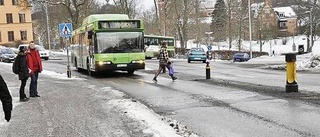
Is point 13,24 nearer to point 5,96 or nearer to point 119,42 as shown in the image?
point 119,42

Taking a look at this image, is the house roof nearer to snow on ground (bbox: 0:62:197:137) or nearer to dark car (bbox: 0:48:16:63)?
dark car (bbox: 0:48:16:63)

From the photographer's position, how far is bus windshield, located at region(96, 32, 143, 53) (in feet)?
74.2

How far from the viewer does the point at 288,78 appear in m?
12.9

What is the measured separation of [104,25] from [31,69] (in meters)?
8.96

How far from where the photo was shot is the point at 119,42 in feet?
74.8

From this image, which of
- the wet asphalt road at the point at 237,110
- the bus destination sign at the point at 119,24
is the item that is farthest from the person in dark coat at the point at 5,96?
the bus destination sign at the point at 119,24

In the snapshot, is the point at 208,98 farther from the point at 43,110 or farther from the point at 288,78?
the point at 43,110

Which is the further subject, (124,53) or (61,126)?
(124,53)

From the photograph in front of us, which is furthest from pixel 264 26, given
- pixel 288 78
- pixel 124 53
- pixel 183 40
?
pixel 288 78

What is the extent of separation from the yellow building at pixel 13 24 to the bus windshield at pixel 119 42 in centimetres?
7382

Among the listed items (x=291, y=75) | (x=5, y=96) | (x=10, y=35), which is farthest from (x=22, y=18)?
(x=5, y=96)

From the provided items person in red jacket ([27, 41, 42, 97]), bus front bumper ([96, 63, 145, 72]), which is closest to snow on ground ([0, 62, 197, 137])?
person in red jacket ([27, 41, 42, 97])

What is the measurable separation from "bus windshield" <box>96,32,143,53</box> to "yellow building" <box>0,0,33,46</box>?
7382cm

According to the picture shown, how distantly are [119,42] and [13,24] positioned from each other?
7651 cm
